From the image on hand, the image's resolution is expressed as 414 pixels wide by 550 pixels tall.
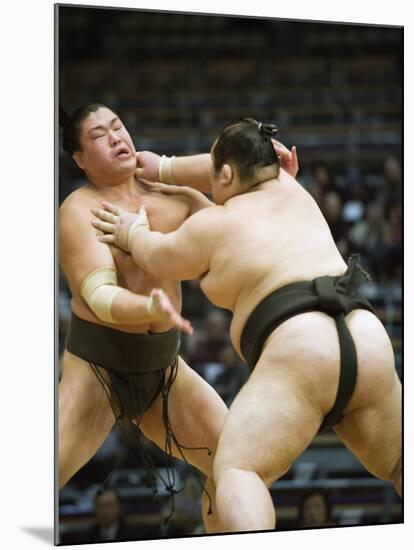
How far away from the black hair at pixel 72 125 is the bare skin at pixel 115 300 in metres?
0.02

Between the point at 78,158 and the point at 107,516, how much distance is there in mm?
987

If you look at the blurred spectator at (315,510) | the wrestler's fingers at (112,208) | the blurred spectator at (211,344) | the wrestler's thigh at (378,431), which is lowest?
the blurred spectator at (315,510)

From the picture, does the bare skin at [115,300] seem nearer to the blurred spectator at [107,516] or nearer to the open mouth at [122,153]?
the open mouth at [122,153]

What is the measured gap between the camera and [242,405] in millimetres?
4074

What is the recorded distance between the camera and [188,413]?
13.9ft

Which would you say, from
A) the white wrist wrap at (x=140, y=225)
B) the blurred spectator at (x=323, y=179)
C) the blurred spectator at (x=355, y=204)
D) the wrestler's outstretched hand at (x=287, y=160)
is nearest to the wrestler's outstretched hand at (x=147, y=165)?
Result: the white wrist wrap at (x=140, y=225)

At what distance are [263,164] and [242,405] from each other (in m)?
0.66

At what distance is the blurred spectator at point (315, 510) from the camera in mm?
4363

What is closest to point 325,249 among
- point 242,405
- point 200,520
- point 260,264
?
point 260,264

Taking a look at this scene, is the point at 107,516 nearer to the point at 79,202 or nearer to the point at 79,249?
the point at 79,249

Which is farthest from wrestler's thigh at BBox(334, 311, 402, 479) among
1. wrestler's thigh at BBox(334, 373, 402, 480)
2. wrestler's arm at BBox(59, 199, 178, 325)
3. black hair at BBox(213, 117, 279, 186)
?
wrestler's arm at BBox(59, 199, 178, 325)

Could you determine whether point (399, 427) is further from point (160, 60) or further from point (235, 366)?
point (160, 60)

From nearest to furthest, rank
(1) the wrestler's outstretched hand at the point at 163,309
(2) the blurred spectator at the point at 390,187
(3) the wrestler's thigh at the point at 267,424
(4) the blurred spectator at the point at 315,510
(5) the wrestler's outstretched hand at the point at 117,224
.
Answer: (1) the wrestler's outstretched hand at the point at 163,309, (3) the wrestler's thigh at the point at 267,424, (5) the wrestler's outstretched hand at the point at 117,224, (4) the blurred spectator at the point at 315,510, (2) the blurred spectator at the point at 390,187

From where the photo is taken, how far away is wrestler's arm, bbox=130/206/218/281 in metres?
4.07
